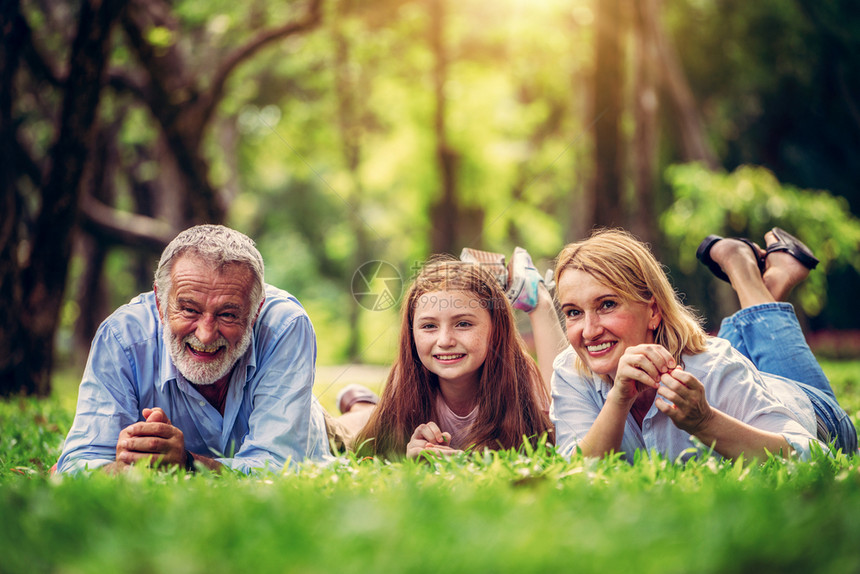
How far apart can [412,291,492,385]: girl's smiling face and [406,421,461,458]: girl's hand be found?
14.7 inches

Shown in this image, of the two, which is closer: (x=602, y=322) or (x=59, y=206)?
(x=602, y=322)

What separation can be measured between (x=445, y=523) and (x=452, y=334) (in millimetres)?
2227

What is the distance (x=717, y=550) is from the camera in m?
1.72

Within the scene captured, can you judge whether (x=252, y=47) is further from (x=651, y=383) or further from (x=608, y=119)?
(x=651, y=383)

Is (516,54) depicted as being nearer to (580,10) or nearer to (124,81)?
(580,10)

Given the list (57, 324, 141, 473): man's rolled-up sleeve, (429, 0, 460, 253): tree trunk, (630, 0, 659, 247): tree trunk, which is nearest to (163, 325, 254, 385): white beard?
(57, 324, 141, 473): man's rolled-up sleeve

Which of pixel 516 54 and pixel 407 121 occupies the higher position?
pixel 516 54

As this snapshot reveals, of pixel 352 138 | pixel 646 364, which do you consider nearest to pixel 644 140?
pixel 646 364

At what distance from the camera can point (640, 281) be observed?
3.63 meters

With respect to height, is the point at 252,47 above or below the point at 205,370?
above

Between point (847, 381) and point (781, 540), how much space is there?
7559 mm

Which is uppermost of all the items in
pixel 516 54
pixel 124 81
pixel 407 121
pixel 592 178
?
pixel 516 54

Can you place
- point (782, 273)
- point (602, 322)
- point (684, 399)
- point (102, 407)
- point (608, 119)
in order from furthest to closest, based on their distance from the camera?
point (608, 119), point (782, 273), point (602, 322), point (102, 407), point (684, 399)

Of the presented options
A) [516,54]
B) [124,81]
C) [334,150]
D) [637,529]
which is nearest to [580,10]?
[516,54]
